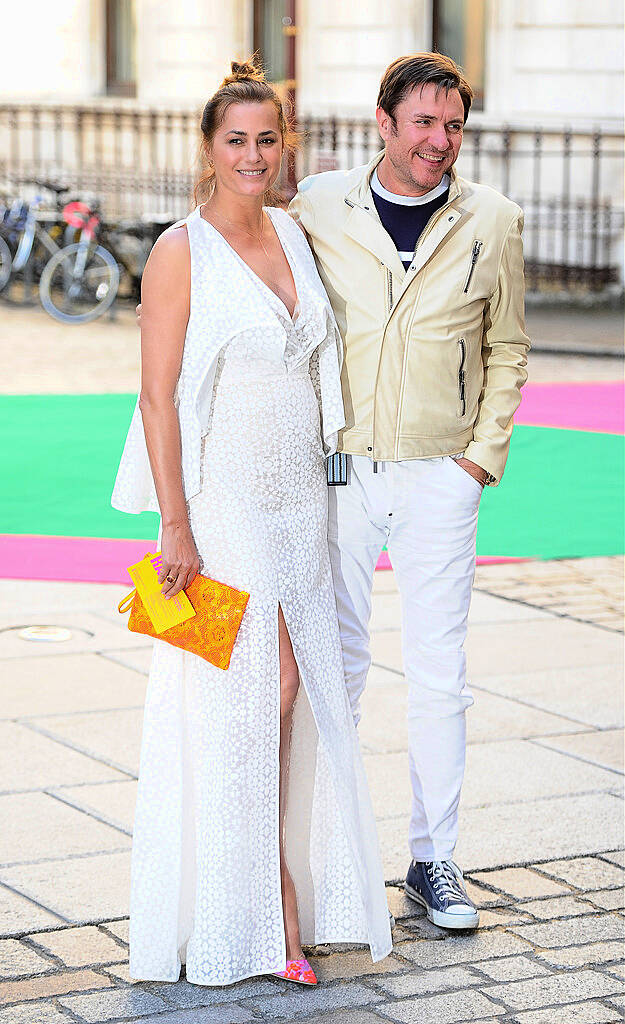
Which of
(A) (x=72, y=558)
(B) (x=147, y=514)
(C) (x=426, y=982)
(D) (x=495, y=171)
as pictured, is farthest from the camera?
(D) (x=495, y=171)

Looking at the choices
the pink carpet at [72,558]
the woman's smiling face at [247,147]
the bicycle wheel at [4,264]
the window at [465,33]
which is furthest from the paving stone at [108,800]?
the window at [465,33]

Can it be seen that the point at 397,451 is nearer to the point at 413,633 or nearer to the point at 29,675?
the point at 413,633

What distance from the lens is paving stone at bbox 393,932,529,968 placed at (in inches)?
167

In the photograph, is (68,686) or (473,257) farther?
(68,686)

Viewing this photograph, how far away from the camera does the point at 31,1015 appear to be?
12.7 feet

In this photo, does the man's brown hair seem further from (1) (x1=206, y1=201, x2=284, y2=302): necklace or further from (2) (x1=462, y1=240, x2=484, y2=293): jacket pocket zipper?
(1) (x1=206, y1=201, x2=284, y2=302): necklace

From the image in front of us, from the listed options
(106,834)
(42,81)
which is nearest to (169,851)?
(106,834)

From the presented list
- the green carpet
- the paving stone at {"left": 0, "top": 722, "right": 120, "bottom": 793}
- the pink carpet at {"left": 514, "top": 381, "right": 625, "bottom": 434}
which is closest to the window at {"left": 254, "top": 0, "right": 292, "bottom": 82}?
the pink carpet at {"left": 514, "top": 381, "right": 625, "bottom": 434}

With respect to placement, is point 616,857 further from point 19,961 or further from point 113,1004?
point 19,961

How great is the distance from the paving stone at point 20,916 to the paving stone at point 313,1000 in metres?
0.66

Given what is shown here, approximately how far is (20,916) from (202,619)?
100 centimetres

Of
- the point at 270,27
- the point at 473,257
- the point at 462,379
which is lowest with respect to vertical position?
the point at 462,379

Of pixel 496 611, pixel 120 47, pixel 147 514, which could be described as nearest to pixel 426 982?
pixel 496 611

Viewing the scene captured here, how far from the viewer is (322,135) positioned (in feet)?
68.2
